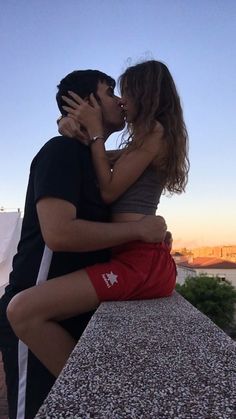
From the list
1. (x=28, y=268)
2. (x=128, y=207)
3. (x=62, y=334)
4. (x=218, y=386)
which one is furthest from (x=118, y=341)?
(x=128, y=207)

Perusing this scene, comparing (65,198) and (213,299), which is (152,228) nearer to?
(65,198)

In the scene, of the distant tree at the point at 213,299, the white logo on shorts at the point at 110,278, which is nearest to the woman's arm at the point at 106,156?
the white logo on shorts at the point at 110,278

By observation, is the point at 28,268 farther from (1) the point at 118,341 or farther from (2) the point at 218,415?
(2) the point at 218,415

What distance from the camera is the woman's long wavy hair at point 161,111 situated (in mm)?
1488

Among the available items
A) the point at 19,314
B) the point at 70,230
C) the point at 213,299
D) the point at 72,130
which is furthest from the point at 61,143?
the point at 213,299

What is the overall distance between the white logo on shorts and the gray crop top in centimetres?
26

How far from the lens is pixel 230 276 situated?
32.9 m

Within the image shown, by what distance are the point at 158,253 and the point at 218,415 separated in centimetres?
89

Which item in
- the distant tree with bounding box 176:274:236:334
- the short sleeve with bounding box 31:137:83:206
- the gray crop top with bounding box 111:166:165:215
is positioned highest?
the short sleeve with bounding box 31:137:83:206

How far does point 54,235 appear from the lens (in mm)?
1191

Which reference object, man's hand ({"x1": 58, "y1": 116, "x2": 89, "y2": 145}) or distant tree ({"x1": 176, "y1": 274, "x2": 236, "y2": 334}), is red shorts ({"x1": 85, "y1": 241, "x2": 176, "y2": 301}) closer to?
man's hand ({"x1": 58, "y1": 116, "x2": 89, "y2": 145})

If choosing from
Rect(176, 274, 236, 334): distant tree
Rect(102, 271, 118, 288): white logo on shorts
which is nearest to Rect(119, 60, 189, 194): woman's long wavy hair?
Rect(102, 271, 118, 288): white logo on shorts

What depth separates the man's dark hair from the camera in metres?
1.51

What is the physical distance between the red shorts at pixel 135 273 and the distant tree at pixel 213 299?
14628mm
